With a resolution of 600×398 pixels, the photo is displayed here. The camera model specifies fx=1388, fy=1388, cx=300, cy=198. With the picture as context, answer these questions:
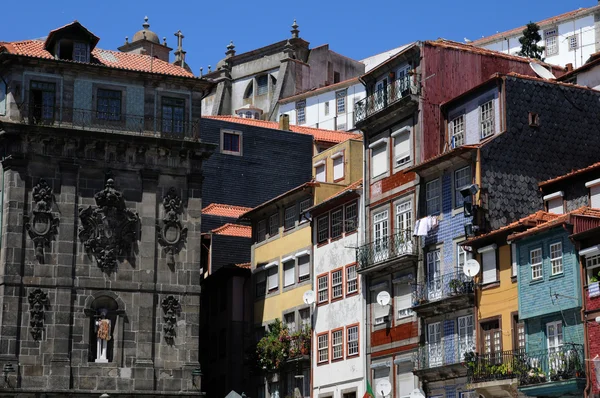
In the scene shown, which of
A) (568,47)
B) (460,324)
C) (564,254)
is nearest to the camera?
(564,254)

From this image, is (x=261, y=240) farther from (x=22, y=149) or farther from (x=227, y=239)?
(x=22, y=149)

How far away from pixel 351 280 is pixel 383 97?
8.84 metres

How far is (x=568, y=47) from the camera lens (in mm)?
121312

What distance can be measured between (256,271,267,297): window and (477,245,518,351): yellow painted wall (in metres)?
21.4

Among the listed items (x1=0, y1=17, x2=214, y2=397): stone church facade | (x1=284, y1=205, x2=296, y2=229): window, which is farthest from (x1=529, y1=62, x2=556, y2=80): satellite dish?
(x1=0, y1=17, x2=214, y2=397): stone church facade

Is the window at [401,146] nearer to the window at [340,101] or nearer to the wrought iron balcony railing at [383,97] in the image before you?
the wrought iron balcony railing at [383,97]

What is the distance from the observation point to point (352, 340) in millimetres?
65250

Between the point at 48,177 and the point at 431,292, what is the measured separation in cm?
2019

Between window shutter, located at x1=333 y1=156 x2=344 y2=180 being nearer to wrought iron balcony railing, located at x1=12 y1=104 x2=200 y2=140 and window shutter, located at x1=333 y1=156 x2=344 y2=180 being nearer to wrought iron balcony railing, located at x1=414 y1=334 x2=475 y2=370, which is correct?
wrought iron balcony railing, located at x1=12 y1=104 x2=200 y2=140

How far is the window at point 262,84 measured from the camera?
135 meters

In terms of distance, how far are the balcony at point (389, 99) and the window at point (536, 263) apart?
40.9 ft

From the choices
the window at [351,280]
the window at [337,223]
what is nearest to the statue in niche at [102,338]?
the window at [351,280]

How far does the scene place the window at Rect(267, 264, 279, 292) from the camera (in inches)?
2907

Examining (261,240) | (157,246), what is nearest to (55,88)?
(157,246)
